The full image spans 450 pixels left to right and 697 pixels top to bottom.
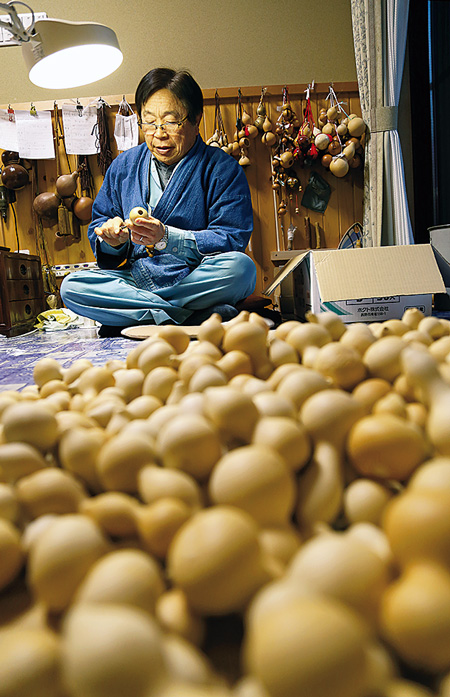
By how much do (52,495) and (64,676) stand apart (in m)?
0.10

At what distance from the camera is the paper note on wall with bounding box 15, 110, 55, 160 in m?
2.64

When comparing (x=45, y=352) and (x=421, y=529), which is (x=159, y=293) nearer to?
(x=45, y=352)

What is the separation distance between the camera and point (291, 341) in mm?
435

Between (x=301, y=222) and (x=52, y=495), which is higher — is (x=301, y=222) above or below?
above

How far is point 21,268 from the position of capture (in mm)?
2295

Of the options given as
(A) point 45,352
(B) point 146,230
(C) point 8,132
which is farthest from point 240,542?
(C) point 8,132

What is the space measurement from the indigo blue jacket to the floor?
0.36m

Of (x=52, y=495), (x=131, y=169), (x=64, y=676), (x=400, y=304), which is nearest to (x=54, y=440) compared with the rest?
(x=52, y=495)

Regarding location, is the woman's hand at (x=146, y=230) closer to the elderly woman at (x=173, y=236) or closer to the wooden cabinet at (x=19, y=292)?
the elderly woman at (x=173, y=236)

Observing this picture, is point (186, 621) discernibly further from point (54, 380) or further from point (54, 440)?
point (54, 380)

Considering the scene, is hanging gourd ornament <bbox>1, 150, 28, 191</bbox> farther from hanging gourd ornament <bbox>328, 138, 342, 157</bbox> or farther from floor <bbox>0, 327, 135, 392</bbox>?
hanging gourd ornament <bbox>328, 138, 342, 157</bbox>

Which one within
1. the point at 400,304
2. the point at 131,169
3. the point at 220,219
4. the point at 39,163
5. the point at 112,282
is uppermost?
the point at 39,163

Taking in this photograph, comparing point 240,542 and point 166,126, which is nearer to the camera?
point 240,542

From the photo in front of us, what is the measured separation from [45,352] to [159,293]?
568mm
